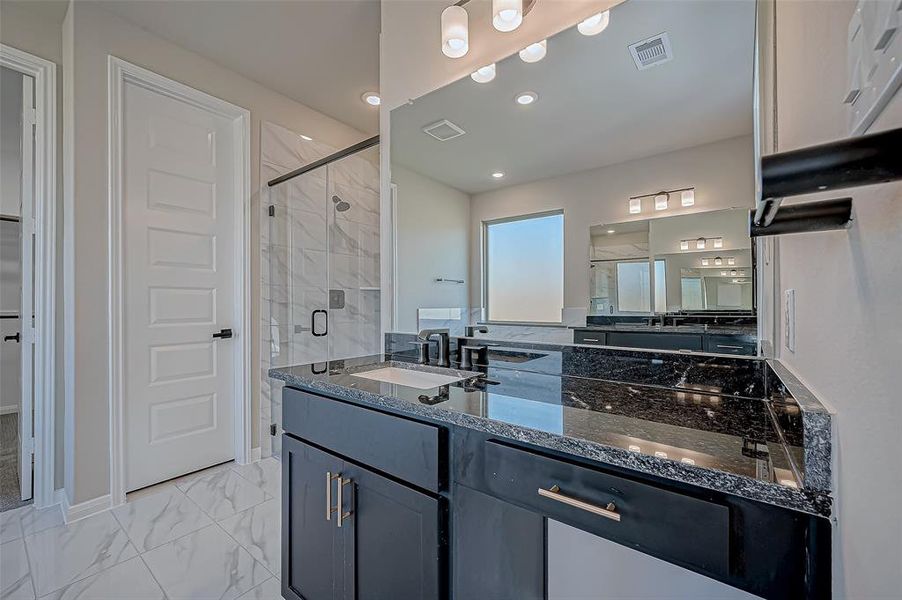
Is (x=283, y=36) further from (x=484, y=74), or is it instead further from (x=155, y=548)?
(x=155, y=548)

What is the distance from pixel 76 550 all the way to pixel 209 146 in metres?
2.32

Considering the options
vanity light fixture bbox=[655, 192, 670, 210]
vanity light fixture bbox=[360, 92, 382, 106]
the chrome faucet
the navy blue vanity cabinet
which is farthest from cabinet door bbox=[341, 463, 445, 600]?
vanity light fixture bbox=[360, 92, 382, 106]

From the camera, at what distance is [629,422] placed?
33.2 inches

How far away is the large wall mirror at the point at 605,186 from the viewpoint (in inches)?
43.4

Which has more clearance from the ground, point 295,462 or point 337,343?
point 337,343

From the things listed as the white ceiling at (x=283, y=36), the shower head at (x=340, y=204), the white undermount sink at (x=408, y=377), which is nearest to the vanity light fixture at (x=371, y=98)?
the white ceiling at (x=283, y=36)

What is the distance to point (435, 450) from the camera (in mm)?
952

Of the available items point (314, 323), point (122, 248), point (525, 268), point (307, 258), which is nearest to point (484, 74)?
point (525, 268)

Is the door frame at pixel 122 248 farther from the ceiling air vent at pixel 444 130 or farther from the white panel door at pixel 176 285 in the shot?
the ceiling air vent at pixel 444 130

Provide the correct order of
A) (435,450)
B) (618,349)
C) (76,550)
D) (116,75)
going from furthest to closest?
(116,75) → (76,550) → (618,349) → (435,450)

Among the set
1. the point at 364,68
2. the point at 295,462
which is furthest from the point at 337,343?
the point at 364,68

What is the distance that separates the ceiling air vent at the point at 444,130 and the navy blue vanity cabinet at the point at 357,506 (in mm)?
1178

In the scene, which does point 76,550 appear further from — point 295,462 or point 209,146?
point 209,146

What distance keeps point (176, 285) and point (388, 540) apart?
222 centimetres
